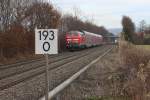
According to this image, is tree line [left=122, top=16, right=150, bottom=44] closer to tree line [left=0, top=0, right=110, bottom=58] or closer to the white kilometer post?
tree line [left=0, top=0, right=110, bottom=58]

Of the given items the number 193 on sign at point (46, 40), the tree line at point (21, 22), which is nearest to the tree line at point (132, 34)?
the tree line at point (21, 22)

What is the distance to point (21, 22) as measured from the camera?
46.0 m

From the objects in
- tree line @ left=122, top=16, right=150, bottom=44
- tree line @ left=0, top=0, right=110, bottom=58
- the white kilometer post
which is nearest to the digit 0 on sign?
the white kilometer post

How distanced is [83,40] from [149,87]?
163ft

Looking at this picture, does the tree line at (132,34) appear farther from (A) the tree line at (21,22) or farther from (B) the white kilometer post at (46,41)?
(B) the white kilometer post at (46,41)

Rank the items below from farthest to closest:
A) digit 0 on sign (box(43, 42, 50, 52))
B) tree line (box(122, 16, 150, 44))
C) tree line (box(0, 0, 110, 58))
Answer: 1. tree line (box(122, 16, 150, 44))
2. tree line (box(0, 0, 110, 58))
3. digit 0 on sign (box(43, 42, 50, 52))

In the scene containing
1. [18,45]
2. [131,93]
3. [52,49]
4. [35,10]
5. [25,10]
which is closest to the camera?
[52,49]

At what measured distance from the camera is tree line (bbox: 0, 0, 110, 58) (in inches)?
1569

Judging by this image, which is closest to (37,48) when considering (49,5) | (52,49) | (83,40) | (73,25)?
(52,49)

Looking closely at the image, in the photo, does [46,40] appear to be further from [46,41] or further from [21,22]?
[21,22]

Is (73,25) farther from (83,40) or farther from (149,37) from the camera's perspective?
(149,37)

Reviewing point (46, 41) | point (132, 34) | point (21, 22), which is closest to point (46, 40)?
point (46, 41)

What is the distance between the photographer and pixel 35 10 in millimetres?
52000

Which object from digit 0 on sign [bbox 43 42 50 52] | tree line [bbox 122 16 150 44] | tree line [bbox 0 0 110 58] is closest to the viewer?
digit 0 on sign [bbox 43 42 50 52]
